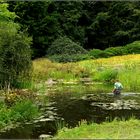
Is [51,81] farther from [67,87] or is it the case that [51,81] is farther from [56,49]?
[56,49]

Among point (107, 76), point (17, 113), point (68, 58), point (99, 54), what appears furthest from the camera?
point (99, 54)

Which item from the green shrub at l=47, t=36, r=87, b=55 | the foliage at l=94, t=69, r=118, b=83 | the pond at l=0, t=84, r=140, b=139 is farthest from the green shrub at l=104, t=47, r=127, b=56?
the pond at l=0, t=84, r=140, b=139

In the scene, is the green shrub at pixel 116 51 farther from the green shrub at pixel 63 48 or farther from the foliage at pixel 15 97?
the foliage at pixel 15 97

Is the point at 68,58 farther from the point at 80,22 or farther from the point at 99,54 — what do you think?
the point at 80,22

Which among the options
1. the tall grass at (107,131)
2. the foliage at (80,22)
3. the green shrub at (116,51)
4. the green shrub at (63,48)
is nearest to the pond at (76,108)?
the tall grass at (107,131)

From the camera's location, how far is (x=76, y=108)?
2398 cm

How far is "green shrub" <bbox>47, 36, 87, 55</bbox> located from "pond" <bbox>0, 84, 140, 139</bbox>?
21768mm

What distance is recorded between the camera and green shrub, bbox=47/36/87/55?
5538 cm

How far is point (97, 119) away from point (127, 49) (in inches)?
1390

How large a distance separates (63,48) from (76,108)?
31996 millimetres

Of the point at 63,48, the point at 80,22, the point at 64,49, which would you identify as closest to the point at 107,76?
the point at 64,49

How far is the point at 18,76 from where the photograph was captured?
28.3 m

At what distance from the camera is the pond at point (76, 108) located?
18.5 meters

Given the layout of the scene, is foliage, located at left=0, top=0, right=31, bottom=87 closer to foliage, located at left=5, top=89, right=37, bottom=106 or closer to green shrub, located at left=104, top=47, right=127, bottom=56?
foliage, located at left=5, top=89, right=37, bottom=106
